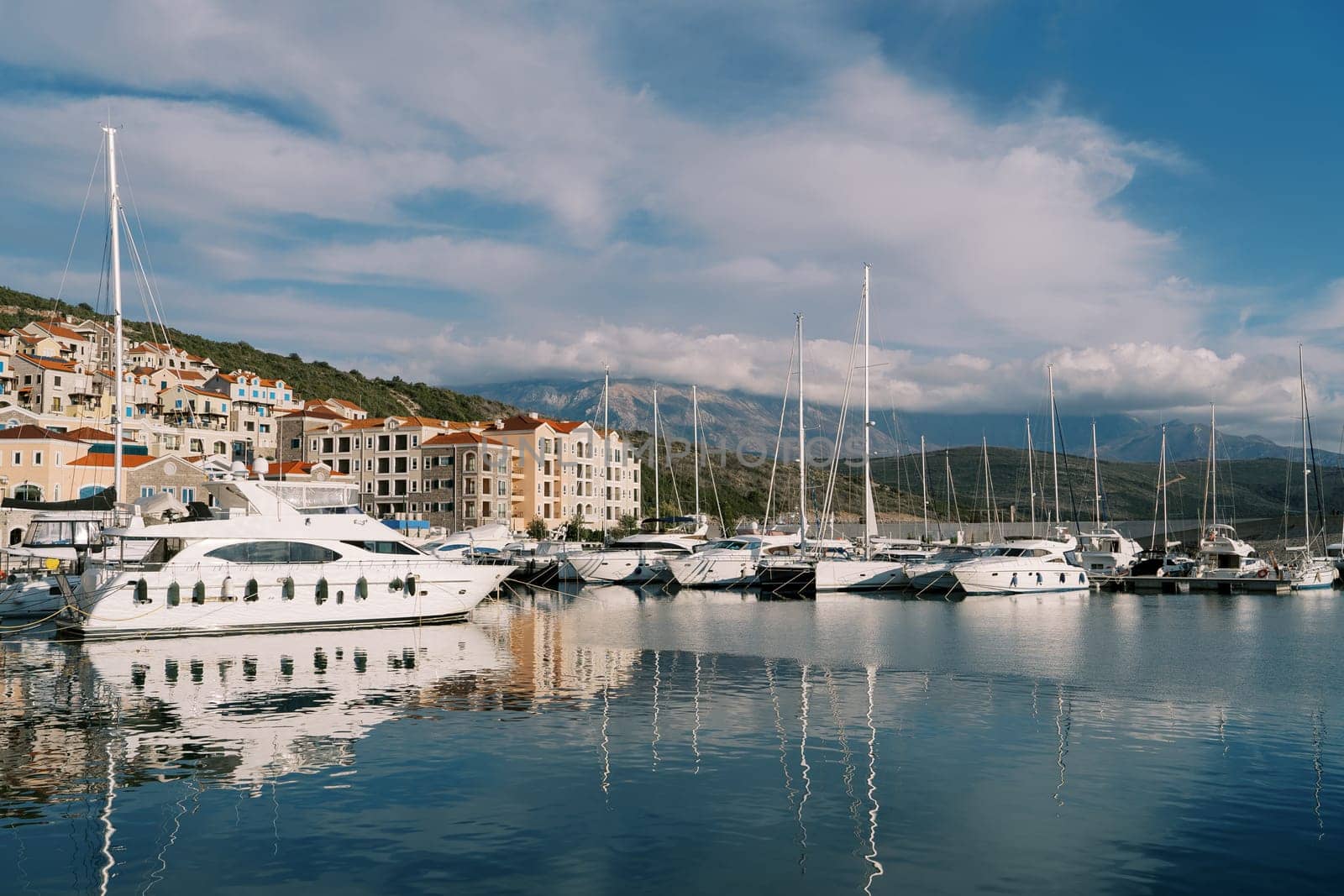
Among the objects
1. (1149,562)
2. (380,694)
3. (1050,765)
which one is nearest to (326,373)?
(1149,562)

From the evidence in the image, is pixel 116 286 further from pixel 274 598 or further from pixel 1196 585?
pixel 1196 585

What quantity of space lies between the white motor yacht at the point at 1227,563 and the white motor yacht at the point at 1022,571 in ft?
40.8

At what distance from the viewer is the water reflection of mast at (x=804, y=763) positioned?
14234mm

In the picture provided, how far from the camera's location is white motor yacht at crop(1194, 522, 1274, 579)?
71.8 m

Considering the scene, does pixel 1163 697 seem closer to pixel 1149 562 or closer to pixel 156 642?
pixel 156 642

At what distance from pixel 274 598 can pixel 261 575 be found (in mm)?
961

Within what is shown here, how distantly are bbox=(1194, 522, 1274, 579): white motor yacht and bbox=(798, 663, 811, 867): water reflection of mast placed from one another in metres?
54.3

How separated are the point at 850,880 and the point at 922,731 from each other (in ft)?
29.8

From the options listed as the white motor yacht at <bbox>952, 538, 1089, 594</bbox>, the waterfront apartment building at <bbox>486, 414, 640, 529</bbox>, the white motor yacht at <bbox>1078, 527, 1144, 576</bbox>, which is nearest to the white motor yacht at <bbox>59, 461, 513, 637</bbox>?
the white motor yacht at <bbox>952, 538, 1089, 594</bbox>

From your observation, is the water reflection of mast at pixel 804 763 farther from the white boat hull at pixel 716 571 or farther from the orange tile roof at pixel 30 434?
the orange tile roof at pixel 30 434

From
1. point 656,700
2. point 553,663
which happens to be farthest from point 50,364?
point 656,700

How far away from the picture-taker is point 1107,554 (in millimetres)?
76750

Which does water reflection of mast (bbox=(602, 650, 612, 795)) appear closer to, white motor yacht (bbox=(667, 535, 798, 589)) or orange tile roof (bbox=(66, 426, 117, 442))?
white motor yacht (bbox=(667, 535, 798, 589))

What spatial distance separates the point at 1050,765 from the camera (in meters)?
18.6
